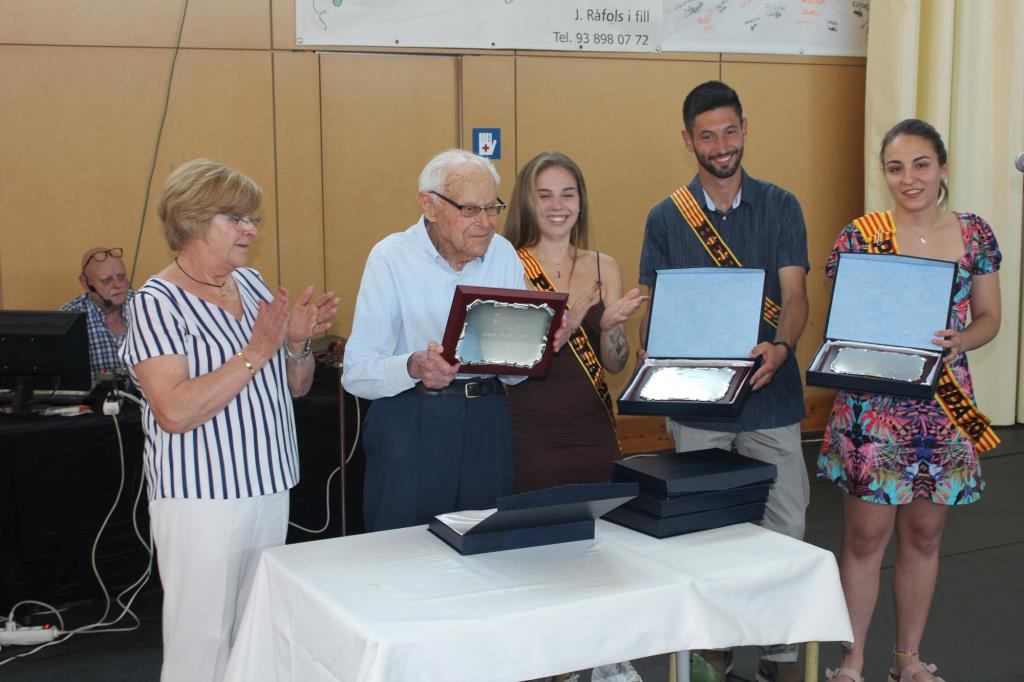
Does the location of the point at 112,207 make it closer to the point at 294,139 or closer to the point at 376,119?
the point at 294,139

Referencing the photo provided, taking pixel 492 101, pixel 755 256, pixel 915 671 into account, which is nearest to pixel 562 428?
pixel 755 256

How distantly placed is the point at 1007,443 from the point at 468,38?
385 centimetres

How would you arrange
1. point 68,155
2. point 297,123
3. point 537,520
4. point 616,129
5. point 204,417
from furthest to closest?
point 616,129 < point 297,123 < point 68,155 < point 204,417 < point 537,520

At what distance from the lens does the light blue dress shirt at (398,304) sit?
2.30 meters

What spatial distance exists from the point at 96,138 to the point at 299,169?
0.96 m

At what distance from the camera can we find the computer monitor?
352cm

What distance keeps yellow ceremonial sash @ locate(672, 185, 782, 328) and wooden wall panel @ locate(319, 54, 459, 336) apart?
2685 mm

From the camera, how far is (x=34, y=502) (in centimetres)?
349

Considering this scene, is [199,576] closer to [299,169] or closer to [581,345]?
[581,345]

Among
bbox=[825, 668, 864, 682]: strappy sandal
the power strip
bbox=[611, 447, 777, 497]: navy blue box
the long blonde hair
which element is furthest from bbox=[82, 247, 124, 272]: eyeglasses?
bbox=[825, 668, 864, 682]: strappy sandal

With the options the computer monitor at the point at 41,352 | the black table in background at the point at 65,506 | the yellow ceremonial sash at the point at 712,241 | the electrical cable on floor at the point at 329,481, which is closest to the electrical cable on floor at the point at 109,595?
the black table in background at the point at 65,506

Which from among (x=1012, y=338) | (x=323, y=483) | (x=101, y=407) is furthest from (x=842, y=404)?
(x=1012, y=338)

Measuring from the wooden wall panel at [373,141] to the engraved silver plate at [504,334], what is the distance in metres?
3.22

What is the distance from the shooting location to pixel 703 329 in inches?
103
